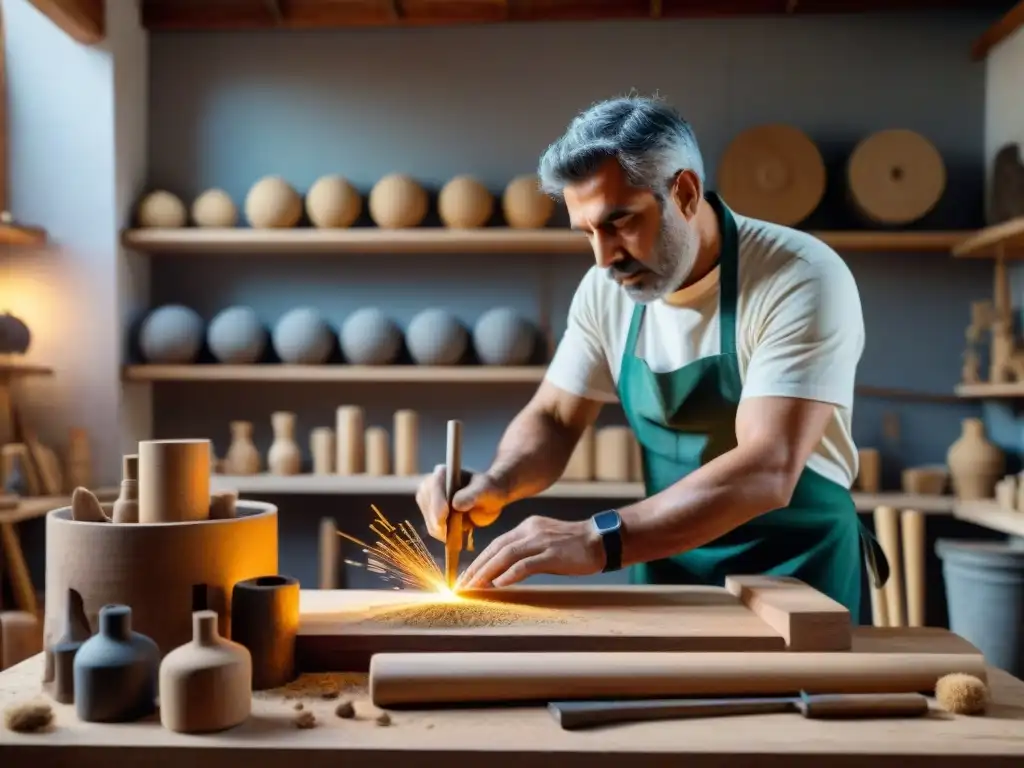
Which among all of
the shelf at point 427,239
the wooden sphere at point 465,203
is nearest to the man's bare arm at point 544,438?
the shelf at point 427,239

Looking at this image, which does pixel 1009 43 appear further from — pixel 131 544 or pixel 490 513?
pixel 131 544

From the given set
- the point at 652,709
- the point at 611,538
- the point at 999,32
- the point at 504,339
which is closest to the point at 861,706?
the point at 652,709

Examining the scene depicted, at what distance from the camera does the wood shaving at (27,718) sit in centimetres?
113

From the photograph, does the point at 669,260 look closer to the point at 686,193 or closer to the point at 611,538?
the point at 686,193

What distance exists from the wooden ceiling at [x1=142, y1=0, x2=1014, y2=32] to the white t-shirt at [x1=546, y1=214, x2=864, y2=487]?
250 centimetres

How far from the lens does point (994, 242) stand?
375cm

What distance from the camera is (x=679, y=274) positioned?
6.73 ft

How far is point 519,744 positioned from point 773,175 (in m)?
3.42

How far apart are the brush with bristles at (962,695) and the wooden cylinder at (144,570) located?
96 cm

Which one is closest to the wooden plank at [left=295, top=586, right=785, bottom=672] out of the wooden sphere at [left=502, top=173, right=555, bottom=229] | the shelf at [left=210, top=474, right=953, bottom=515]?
the shelf at [left=210, top=474, right=953, bottom=515]

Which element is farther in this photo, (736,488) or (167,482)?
(736,488)

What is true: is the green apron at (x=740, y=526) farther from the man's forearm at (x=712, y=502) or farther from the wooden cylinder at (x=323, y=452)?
the wooden cylinder at (x=323, y=452)

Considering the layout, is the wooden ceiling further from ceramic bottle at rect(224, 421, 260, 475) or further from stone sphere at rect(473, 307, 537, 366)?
ceramic bottle at rect(224, 421, 260, 475)

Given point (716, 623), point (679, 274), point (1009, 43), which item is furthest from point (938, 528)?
point (716, 623)
